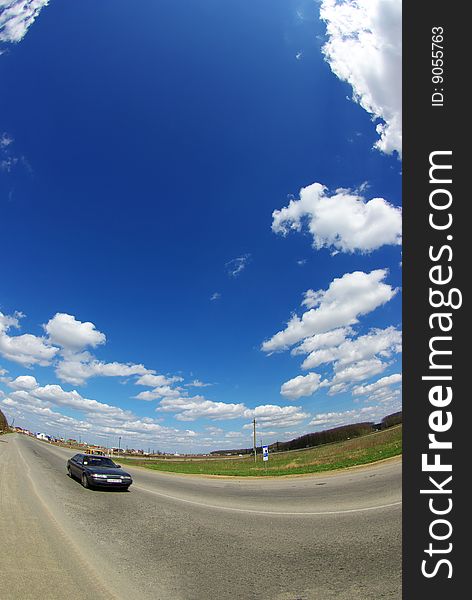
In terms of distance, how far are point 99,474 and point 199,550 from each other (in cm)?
852

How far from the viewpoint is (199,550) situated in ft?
18.8

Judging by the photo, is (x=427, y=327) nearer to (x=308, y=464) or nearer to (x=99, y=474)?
(x=99, y=474)

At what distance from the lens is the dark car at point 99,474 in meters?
12.5

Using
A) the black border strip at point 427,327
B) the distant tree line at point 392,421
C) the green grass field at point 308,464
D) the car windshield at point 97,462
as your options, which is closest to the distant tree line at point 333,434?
the distant tree line at point 392,421

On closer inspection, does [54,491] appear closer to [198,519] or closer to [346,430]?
[198,519]

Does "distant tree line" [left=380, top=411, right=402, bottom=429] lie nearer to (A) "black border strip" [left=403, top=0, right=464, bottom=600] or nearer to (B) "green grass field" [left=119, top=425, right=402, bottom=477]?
(B) "green grass field" [left=119, top=425, right=402, bottom=477]

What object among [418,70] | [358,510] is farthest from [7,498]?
[418,70]

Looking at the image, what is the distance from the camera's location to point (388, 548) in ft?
17.2

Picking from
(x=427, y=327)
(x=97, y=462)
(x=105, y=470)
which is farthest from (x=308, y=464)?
(x=427, y=327)

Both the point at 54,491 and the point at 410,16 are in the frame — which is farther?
the point at 54,491

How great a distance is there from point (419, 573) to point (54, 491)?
39.0ft

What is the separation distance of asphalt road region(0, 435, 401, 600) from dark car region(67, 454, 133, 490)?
2.51 metres

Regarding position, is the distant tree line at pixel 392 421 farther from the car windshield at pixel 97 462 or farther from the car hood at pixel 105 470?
the car hood at pixel 105 470

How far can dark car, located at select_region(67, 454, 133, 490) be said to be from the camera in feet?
40.9
